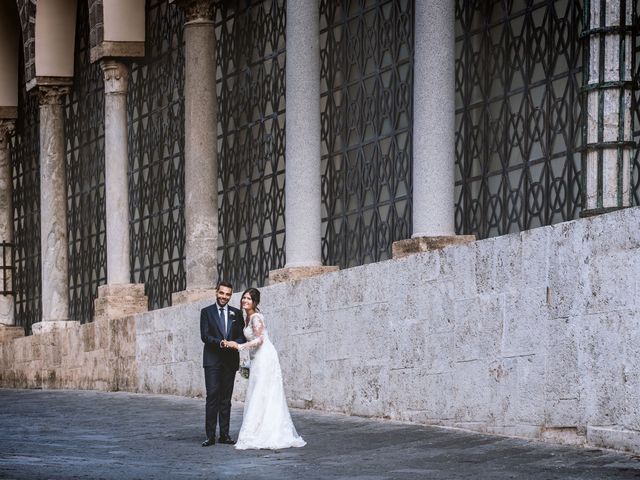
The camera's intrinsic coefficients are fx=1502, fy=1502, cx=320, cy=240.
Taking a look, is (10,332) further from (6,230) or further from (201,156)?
(201,156)

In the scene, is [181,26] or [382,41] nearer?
[382,41]

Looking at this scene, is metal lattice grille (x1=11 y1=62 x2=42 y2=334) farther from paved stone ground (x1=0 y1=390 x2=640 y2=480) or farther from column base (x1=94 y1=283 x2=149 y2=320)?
paved stone ground (x1=0 y1=390 x2=640 y2=480)

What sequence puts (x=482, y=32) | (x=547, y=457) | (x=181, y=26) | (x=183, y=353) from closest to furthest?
(x=547, y=457) → (x=482, y=32) → (x=183, y=353) → (x=181, y=26)

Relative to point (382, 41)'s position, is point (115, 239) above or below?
below

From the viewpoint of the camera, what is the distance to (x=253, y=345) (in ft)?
39.9

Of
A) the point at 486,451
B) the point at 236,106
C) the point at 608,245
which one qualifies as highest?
the point at 236,106

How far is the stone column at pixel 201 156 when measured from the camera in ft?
62.0

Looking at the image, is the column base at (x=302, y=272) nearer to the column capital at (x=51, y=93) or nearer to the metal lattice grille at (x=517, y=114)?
the metal lattice grille at (x=517, y=114)

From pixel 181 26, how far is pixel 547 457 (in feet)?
40.3

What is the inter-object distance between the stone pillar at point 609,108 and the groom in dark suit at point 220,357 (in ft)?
10.6

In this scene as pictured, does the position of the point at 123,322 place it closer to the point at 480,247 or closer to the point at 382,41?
the point at 382,41

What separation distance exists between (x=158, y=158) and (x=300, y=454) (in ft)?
37.0

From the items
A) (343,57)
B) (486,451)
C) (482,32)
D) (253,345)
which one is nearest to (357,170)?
(343,57)

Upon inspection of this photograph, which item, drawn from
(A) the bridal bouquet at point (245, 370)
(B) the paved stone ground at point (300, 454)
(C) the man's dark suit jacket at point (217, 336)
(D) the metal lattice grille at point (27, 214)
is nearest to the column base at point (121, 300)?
(D) the metal lattice grille at point (27, 214)
